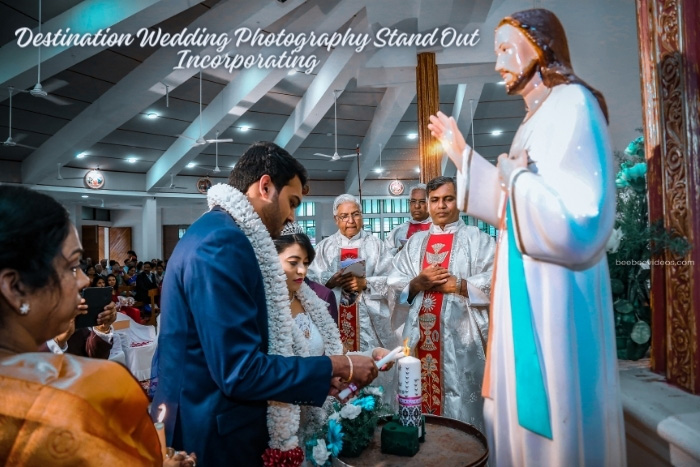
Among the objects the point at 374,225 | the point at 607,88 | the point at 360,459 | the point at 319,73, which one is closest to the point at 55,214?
the point at 360,459

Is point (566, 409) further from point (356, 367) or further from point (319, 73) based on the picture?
point (319, 73)

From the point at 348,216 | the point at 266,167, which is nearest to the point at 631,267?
the point at 266,167

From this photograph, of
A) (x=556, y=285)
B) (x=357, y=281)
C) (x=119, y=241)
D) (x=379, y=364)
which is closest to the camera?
(x=556, y=285)

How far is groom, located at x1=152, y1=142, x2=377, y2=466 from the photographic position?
1365mm

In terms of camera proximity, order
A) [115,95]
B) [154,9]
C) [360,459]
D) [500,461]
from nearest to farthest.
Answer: [500,461] < [360,459] < [154,9] < [115,95]

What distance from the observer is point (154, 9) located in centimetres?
665

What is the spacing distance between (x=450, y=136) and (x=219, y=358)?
901 mm

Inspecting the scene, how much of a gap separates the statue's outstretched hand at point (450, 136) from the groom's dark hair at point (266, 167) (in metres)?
0.47

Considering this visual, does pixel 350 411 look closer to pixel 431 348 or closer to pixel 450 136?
pixel 450 136

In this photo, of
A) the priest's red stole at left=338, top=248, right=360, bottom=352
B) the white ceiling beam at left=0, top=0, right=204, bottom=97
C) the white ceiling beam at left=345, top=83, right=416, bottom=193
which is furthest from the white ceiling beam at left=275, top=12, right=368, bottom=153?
the priest's red stole at left=338, top=248, right=360, bottom=352

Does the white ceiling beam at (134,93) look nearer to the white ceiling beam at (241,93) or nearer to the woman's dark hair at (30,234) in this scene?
the white ceiling beam at (241,93)

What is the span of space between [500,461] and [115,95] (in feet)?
34.3

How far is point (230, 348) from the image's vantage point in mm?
1351

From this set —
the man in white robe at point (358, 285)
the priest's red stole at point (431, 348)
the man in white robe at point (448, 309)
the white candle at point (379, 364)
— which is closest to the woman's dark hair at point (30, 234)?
the white candle at point (379, 364)
